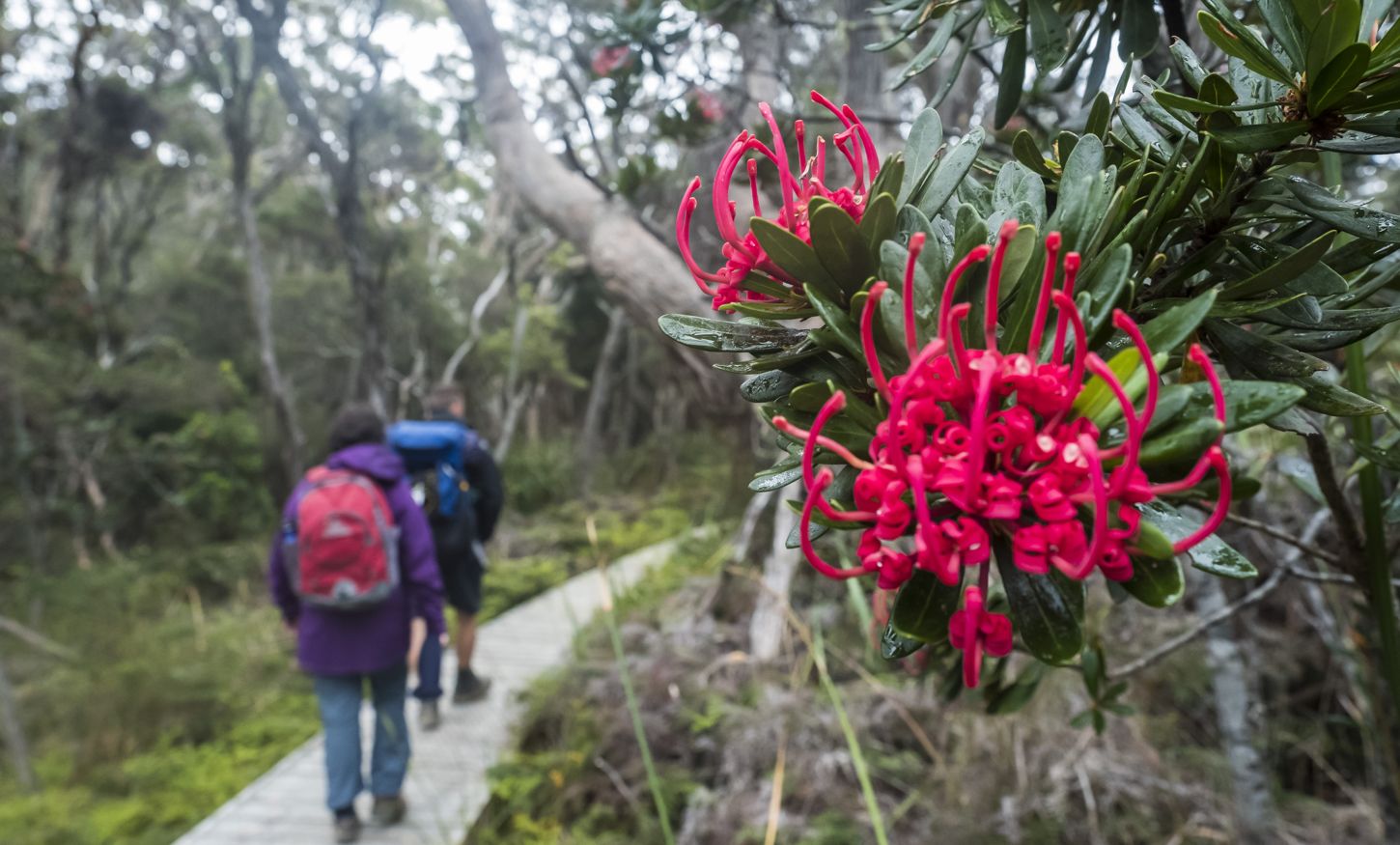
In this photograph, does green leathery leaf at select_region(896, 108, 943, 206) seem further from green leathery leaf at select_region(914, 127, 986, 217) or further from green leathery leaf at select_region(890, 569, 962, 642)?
green leathery leaf at select_region(890, 569, 962, 642)

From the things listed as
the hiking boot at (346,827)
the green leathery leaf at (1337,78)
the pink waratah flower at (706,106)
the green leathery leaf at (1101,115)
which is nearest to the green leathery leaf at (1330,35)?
the green leathery leaf at (1337,78)

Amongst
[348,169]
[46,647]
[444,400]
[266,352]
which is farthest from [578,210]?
[46,647]

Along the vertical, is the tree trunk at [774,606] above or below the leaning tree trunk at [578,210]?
below

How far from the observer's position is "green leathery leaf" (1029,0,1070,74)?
679mm

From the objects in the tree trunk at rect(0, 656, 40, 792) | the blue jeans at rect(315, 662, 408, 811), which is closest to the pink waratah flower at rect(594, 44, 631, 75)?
the blue jeans at rect(315, 662, 408, 811)

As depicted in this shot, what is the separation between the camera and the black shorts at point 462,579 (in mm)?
3203

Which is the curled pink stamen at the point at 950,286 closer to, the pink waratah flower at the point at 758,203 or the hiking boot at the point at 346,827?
the pink waratah flower at the point at 758,203

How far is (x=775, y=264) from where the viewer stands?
1.54 ft

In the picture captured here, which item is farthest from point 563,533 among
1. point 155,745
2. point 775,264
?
point 775,264

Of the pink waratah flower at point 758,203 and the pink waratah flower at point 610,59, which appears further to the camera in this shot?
the pink waratah flower at point 610,59

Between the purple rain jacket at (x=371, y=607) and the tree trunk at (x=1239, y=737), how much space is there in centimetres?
213

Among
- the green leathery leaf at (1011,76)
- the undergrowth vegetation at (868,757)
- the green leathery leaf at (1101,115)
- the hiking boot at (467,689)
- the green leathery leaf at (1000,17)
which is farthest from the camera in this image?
the hiking boot at (467,689)

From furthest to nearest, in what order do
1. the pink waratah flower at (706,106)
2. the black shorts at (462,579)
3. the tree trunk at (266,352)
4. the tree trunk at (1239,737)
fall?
the tree trunk at (266,352)
the black shorts at (462,579)
the pink waratah flower at (706,106)
the tree trunk at (1239,737)

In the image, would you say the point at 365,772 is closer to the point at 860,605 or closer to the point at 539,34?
the point at 860,605
